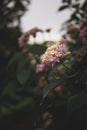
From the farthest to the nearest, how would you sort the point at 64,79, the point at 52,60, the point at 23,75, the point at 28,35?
1. the point at 28,35
2. the point at 23,75
3. the point at 52,60
4. the point at 64,79

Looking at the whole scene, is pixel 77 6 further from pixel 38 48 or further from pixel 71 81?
pixel 71 81

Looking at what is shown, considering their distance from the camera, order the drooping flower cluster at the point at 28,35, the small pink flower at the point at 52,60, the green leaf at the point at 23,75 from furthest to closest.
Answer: the drooping flower cluster at the point at 28,35 → the green leaf at the point at 23,75 → the small pink flower at the point at 52,60

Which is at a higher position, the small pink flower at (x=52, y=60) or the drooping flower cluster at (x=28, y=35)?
the drooping flower cluster at (x=28, y=35)

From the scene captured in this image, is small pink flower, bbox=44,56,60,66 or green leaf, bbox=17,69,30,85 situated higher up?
A: green leaf, bbox=17,69,30,85

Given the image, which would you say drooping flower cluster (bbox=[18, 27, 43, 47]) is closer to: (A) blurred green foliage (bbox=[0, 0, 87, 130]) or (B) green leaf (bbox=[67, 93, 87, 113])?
(A) blurred green foliage (bbox=[0, 0, 87, 130])

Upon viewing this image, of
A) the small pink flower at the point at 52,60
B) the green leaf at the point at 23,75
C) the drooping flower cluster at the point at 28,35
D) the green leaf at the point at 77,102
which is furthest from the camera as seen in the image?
the drooping flower cluster at the point at 28,35

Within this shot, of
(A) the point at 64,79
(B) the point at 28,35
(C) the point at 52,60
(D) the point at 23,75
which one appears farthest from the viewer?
(B) the point at 28,35

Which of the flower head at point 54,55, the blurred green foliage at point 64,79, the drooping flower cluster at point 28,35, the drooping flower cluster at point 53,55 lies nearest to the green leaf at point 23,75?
the blurred green foliage at point 64,79

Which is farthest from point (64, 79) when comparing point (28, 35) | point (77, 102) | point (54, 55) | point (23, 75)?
point (28, 35)

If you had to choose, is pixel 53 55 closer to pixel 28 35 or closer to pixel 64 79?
pixel 64 79

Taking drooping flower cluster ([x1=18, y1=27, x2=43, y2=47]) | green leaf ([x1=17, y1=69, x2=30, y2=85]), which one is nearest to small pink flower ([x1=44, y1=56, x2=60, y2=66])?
green leaf ([x1=17, y1=69, x2=30, y2=85])

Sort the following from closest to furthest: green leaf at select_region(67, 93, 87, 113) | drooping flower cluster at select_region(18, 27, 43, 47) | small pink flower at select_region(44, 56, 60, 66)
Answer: green leaf at select_region(67, 93, 87, 113) → small pink flower at select_region(44, 56, 60, 66) → drooping flower cluster at select_region(18, 27, 43, 47)

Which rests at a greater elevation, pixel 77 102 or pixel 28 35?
pixel 28 35

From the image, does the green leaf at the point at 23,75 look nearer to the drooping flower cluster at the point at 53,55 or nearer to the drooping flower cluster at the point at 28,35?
the drooping flower cluster at the point at 53,55
